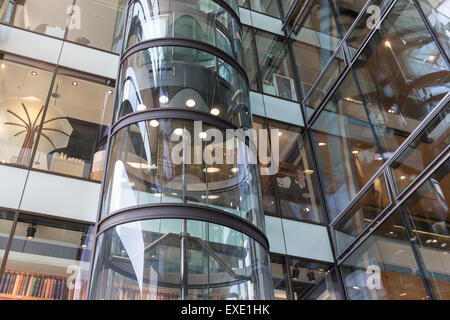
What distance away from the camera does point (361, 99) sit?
9.66 meters

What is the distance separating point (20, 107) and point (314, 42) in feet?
22.6

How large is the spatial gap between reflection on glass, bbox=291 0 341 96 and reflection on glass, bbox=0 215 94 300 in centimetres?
652

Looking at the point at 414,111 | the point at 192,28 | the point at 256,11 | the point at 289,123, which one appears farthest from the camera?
the point at 256,11

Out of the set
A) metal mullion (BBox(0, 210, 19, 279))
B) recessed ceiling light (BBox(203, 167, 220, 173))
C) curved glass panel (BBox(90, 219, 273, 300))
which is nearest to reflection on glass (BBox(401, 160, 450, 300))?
curved glass panel (BBox(90, 219, 273, 300))

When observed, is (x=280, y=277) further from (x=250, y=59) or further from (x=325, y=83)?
(x=250, y=59)

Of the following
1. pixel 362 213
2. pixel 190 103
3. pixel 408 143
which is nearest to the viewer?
pixel 408 143

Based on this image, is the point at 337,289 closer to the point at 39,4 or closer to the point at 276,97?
the point at 276,97

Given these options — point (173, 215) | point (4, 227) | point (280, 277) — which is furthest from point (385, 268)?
point (4, 227)

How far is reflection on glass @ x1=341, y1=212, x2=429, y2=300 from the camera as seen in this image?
7632mm

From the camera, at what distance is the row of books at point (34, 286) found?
7227 mm

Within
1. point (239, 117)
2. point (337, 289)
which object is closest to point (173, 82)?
point (239, 117)

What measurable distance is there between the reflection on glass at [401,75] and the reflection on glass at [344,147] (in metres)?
0.35

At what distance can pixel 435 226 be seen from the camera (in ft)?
24.0

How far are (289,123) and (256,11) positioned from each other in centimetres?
391
